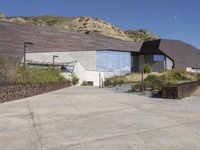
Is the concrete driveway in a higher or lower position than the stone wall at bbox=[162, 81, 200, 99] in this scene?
lower

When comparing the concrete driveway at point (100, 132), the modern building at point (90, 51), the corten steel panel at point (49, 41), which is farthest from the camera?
the modern building at point (90, 51)

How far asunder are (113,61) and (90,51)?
510 centimetres

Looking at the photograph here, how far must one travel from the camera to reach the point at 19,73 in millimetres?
22922

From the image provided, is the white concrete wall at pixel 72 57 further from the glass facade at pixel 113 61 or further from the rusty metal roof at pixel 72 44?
the glass facade at pixel 113 61

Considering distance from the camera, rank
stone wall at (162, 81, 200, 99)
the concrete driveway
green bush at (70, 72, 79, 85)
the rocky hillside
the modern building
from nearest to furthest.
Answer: the concrete driveway < stone wall at (162, 81, 200, 99) < the modern building < green bush at (70, 72, 79, 85) < the rocky hillside

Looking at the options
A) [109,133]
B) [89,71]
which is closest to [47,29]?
[89,71]

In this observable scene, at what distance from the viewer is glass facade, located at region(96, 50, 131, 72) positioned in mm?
59312

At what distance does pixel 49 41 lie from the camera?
5497cm

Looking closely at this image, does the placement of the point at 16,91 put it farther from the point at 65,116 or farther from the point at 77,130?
the point at 77,130

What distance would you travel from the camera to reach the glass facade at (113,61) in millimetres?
59312

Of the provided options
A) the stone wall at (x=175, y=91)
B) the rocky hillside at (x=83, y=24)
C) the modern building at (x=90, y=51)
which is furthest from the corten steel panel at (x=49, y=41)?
the rocky hillside at (x=83, y=24)

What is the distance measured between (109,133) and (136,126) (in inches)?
53.0

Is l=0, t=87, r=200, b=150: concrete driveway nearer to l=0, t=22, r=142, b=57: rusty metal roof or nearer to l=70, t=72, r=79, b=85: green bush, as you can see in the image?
l=0, t=22, r=142, b=57: rusty metal roof

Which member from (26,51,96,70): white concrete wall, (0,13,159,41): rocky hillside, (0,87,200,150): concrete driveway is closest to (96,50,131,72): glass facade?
(26,51,96,70): white concrete wall
